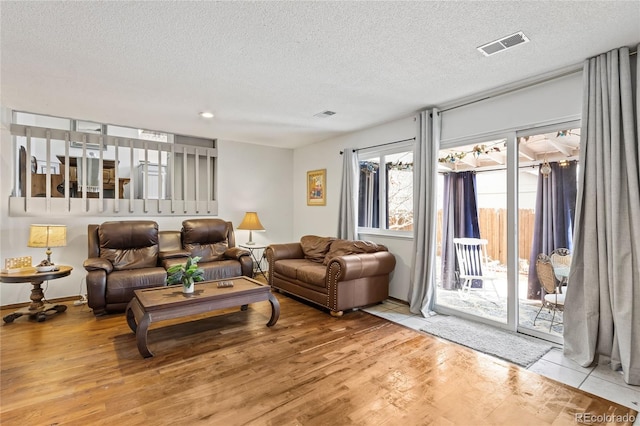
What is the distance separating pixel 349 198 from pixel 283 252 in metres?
1.36

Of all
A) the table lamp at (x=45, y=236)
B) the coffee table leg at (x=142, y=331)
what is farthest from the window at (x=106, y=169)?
the coffee table leg at (x=142, y=331)

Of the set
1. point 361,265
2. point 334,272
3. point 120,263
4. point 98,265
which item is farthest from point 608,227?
point 120,263

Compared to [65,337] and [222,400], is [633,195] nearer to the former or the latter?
[222,400]

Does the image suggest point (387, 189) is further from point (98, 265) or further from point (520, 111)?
point (98, 265)

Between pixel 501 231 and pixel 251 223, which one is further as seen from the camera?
pixel 251 223

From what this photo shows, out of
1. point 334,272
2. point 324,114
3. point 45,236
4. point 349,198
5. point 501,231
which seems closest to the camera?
point 501,231

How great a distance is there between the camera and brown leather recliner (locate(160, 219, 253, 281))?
175 inches

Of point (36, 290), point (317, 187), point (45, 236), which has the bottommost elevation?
point (36, 290)

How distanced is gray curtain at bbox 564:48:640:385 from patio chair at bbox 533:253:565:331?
30cm

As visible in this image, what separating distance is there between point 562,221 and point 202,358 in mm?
3550

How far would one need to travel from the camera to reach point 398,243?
4480 millimetres

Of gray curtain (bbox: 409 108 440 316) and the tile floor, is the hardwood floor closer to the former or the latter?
the tile floor

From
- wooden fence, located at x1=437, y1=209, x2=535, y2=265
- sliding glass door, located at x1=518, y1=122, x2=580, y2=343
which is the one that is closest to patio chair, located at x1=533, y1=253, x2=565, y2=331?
sliding glass door, located at x1=518, y1=122, x2=580, y2=343

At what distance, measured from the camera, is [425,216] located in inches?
155
